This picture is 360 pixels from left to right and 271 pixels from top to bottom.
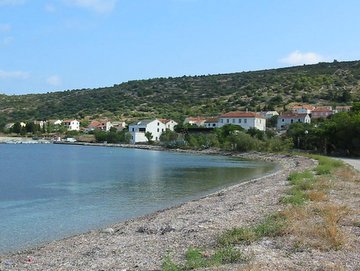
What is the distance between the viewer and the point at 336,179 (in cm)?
2922

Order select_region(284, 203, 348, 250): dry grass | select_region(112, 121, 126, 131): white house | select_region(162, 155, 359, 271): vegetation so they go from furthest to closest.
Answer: select_region(112, 121, 126, 131): white house, select_region(284, 203, 348, 250): dry grass, select_region(162, 155, 359, 271): vegetation

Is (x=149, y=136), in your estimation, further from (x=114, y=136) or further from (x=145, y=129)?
(x=114, y=136)

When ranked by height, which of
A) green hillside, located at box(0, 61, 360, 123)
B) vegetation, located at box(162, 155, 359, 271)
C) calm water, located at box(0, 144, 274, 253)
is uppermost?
green hillside, located at box(0, 61, 360, 123)

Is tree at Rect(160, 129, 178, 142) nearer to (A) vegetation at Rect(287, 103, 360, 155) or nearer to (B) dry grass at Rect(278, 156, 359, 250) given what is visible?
(A) vegetation at Rect(287, 103, 360, 155)

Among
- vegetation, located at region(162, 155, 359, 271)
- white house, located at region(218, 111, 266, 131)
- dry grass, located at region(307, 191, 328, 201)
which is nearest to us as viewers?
vegetation, located at region(162, 155, 359, 271)

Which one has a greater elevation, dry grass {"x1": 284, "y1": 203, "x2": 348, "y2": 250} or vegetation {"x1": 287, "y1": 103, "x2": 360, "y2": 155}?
vegetation {"x1": 287, "y1": 103, "x2": 360, "y2": 155}

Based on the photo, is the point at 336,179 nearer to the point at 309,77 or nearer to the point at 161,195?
the point at 161,195

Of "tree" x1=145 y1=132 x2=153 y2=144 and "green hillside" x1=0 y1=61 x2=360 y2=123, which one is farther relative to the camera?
"green hillside" x1=0 y1=61 x2=360 y2=123

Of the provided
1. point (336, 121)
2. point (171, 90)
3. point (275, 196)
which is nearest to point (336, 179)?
point (275, 196)

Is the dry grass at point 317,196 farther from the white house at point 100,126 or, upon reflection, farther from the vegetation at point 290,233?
the white house at point 100,126

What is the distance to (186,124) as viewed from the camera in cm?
11775

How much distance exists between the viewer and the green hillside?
5595 inches

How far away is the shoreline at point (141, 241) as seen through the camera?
1203cm

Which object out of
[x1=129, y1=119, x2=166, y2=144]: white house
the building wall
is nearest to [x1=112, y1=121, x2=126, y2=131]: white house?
[x1=129, y1=119, x2=166, y2=144]: white house
